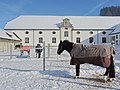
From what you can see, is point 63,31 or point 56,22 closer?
point 63,31

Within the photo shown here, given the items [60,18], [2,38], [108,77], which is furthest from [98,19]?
[108,77]

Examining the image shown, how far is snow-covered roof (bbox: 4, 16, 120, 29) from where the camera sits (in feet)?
192

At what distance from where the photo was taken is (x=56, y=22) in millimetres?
60438

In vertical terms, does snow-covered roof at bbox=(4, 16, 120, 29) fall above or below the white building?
above

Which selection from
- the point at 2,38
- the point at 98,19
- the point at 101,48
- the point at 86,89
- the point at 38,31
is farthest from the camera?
the point at 98,19

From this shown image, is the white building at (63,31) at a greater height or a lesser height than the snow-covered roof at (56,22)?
lesser

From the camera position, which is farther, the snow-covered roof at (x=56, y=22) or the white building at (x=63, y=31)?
the snow-covered roof at (x=56, y=22)

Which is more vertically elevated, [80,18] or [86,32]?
[80,18]

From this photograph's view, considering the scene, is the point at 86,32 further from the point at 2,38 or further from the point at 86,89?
the point at 86,89

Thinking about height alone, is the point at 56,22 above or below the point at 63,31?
above

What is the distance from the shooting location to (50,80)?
845 cm

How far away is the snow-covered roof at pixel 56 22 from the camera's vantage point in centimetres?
A: 5838

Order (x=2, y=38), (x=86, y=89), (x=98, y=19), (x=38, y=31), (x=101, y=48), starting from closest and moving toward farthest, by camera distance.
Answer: (x=86, y=89)
(x=101, y=48)
(x=2, y=38)
(x=38, y=31)
(x=98, y=19)

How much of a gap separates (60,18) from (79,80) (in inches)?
2157
